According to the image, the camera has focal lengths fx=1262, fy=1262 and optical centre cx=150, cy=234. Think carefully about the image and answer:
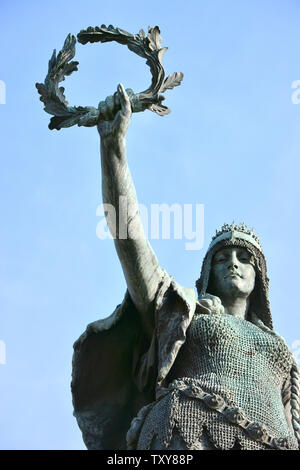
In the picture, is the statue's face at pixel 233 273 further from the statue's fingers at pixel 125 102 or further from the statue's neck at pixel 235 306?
the statue's fingers at pixel 125 102

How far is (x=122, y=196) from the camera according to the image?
47.2 feet

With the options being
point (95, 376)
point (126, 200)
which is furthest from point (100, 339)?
point (126, 200)

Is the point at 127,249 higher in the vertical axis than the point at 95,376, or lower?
higher

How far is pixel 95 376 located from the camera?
15203mm

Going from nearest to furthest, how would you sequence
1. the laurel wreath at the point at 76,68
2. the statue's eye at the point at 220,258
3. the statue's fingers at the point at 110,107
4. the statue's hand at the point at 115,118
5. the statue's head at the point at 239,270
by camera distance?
the statue's hand at the point at 115,118 → the statue's fingers at the point at 110,107 → the laurel wreath at the point at 76,68 → the statue's head at the point at 239,270 → the statue's eye at the point at 220,258

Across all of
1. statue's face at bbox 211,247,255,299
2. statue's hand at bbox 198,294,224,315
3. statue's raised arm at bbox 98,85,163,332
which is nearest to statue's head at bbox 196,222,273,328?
statue's face at bbox 211,247,255,299

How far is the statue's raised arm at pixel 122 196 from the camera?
1434 cm

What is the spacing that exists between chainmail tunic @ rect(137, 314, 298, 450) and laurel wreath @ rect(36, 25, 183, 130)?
2.60 metres

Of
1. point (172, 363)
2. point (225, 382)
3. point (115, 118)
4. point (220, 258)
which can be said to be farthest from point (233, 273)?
point (115, 118)

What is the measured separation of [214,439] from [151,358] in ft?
6.82

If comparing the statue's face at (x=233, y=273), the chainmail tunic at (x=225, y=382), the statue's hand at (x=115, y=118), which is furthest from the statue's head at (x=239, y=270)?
the statue's hand at (x=115, y=118)

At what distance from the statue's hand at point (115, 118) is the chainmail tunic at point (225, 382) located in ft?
7.64

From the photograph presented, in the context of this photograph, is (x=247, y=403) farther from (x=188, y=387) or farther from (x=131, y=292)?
(x=131, y=292)

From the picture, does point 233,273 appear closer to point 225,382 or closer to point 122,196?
point 122,196
